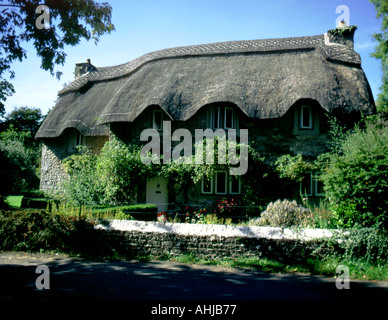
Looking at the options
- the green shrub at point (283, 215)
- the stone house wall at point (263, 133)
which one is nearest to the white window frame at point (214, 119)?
the stone house wall at point (263, 133)

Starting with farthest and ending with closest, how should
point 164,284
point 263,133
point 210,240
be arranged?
point 263,133 → point 210,240 → point 164,284

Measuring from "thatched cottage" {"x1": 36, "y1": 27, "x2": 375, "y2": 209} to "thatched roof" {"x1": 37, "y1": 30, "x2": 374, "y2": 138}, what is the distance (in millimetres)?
44

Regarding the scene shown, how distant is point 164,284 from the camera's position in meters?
5.44

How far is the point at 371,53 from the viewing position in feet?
74.2

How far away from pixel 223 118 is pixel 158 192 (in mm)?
4824

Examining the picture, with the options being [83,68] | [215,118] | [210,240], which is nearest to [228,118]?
[215,118]

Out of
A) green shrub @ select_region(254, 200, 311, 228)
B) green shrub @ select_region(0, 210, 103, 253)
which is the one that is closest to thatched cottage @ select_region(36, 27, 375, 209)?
green shrub @ select_region(254, 200, 311, 228)

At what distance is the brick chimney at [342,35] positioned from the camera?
15.4 metres

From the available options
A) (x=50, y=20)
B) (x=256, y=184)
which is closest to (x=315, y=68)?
(x=256, y=184)

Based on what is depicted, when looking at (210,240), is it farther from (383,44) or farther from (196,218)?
(383,44)

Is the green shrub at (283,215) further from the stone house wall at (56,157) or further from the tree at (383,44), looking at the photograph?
the tree at (383,44)

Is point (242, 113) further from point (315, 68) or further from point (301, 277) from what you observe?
point (301, 277)

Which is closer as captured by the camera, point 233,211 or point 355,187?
point 355,187

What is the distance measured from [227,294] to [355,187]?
3627mm
